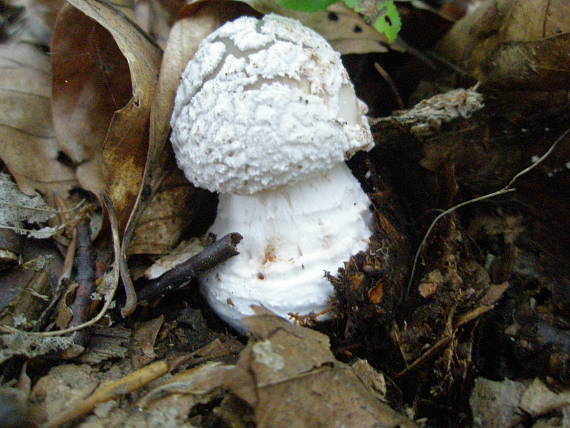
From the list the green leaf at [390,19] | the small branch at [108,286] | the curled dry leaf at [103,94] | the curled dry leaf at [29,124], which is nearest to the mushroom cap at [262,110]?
the curled dry leaf at [103,94]

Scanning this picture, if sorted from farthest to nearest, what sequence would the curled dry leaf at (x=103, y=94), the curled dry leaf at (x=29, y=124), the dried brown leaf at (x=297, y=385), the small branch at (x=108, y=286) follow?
the curled dry leaf at (x=29, y=124) → the curled dry leaf at (x=103, y=94) → the small branch at (x=108, y=286) → the dried brown leaf at (x=297, y=385)

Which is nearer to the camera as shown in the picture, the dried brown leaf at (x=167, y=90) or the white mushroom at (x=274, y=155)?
the white mushroom at (x=274, y=155)

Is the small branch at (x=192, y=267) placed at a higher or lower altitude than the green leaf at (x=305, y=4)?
lower

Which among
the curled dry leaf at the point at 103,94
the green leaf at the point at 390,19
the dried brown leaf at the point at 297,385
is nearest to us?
the dried brown leaf at the point at 297,385

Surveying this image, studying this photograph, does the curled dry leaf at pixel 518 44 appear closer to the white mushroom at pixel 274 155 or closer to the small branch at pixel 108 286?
the white mushroom at pixel 274 155

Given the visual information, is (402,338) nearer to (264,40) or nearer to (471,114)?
(471,114)

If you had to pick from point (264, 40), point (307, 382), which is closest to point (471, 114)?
point (264, 40)

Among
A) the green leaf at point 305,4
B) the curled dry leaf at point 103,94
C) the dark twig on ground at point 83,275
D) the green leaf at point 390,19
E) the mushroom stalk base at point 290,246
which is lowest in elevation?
the dark twig on ground at point 83,275

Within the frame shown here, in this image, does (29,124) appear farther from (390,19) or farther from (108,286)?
(390,19)
